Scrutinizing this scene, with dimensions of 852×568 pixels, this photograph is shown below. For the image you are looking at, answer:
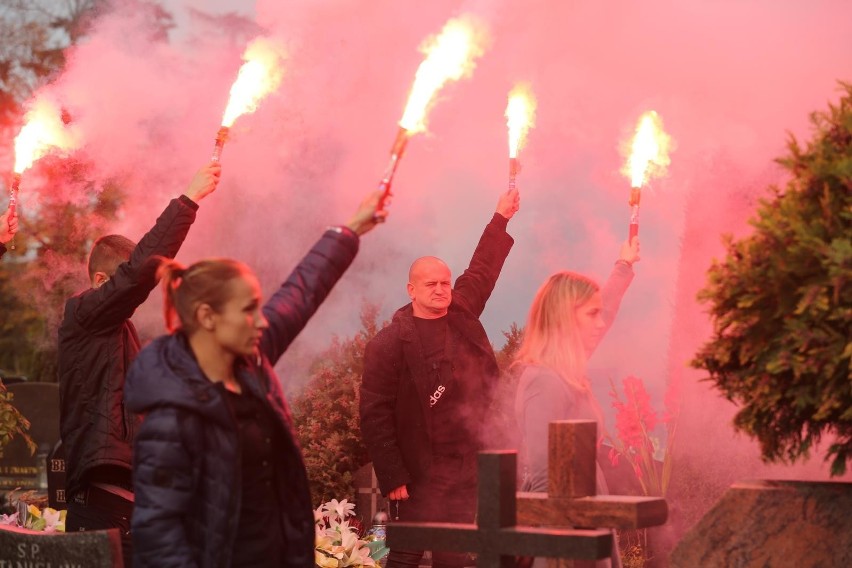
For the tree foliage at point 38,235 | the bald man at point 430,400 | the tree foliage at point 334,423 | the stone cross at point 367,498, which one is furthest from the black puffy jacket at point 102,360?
the tree foliage at point 38,235

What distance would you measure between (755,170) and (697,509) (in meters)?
2.13

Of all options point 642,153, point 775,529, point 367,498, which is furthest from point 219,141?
point 367,498

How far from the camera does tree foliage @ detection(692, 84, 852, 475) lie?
3873 mm

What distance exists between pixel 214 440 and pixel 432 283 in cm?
354

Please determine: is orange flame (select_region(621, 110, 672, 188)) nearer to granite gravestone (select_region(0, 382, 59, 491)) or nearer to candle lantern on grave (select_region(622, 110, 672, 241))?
candle lantern on grave (select_region(622, 110, 672, 241))

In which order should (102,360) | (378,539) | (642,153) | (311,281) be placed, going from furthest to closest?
(378,539) → (642,153) → (102,360) → (311,281)

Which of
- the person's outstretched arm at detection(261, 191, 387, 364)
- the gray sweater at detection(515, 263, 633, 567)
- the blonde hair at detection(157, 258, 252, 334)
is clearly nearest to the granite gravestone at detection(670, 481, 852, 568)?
the gray sweater at detection(515, 263, 633, 567)

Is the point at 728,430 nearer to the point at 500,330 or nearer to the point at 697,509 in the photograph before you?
the point at 697,509

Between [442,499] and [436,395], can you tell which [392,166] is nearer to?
[436,395]

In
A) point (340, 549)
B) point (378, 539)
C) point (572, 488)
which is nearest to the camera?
point (572, 488)

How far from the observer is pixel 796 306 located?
3.96 metres

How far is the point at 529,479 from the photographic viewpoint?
18.0 ft

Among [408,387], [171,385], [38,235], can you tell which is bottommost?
[171,385]

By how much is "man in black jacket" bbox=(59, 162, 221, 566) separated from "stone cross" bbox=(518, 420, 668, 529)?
2203 mm
